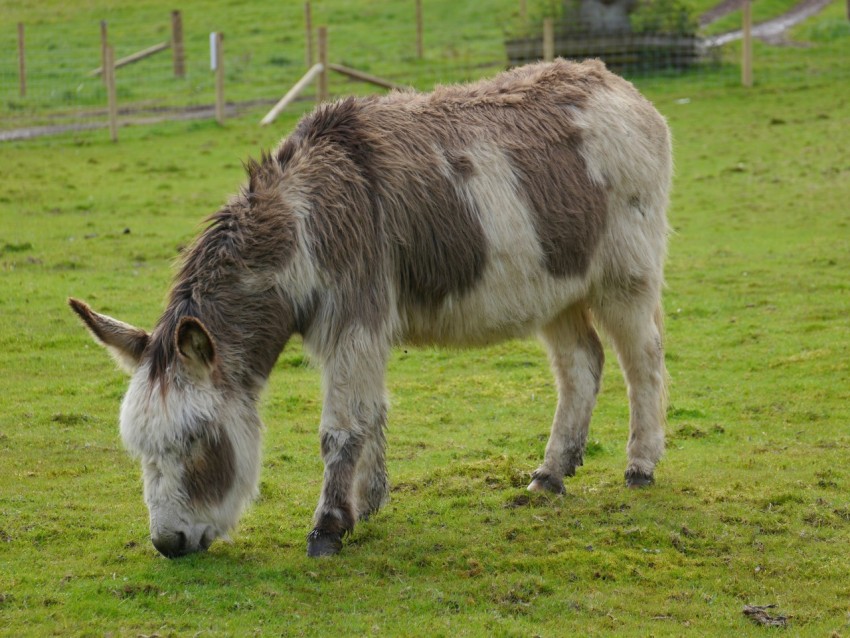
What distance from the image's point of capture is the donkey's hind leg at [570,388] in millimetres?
7168

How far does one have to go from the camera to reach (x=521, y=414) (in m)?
9.05

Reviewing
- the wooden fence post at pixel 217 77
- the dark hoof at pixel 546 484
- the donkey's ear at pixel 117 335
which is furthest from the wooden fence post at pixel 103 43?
the donkey's ear at pixel 117 335

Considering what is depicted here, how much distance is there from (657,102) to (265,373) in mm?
18777

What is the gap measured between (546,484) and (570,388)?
651mm

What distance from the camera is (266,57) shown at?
2838 centimetres

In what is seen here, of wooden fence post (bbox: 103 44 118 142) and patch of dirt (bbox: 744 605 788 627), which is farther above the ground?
wooden fence post (bbox: 103 44 118 142)

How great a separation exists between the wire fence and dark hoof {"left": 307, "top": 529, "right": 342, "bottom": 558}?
1737 centimetres

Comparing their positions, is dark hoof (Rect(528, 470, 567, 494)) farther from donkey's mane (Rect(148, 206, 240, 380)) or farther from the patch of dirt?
donkey's mane (Rect(148, 206, 240, 380))

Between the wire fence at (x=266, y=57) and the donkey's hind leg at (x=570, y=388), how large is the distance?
16.6m

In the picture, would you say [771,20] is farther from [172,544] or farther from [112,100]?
[172,544]

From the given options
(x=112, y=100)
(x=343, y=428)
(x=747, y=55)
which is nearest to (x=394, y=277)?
(x=343, y=428)

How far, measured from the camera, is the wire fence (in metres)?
24.2

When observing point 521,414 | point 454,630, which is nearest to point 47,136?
point 521,414

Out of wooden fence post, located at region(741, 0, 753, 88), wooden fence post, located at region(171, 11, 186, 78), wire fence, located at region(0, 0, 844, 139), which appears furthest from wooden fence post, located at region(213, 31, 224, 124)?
wooden fence post, located at region(741, 0, 753, 88)
